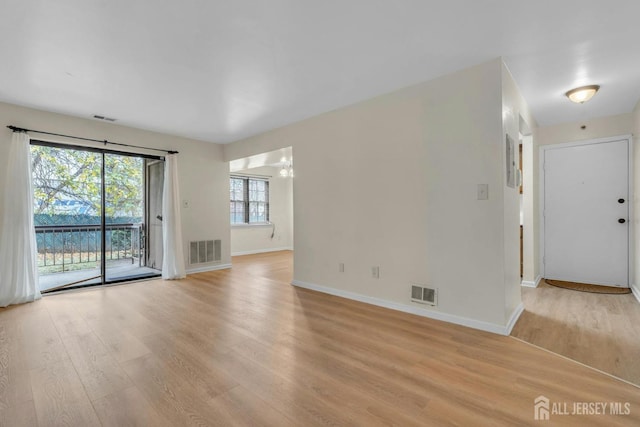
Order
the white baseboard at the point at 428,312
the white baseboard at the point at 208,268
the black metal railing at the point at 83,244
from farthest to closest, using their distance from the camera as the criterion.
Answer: the white baseboard at the point at 208,268 < the black metal railing at the point at 83,244 < the white baseboard at the point at 428,312

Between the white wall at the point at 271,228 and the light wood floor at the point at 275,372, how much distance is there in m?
4.47

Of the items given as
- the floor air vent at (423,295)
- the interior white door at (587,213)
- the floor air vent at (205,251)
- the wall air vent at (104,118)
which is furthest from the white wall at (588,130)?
the wall air vent at (104,118)

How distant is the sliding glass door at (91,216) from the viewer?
4336mm

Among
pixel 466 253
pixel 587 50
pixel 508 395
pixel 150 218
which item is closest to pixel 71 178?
pixel 150 218

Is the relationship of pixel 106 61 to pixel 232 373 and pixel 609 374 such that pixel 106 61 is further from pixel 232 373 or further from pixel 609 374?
pixel 609 374

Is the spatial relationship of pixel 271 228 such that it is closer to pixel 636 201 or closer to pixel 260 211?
pixel 260 211

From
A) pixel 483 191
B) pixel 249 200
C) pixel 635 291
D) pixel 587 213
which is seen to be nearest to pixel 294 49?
pixel 483 191

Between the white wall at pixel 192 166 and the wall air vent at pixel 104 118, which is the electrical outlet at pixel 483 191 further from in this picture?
the wall air vent at pixel 104 118

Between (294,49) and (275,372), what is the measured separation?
254 cm

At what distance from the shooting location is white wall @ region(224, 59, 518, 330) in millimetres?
2652

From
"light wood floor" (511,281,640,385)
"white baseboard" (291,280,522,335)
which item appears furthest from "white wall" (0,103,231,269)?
"light wood floor" (511,281,640,385)

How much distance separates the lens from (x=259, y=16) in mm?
2029

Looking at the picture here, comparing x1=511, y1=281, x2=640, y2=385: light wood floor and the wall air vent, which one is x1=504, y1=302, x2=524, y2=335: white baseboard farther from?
the wall air vent

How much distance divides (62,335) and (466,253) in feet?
12.6
